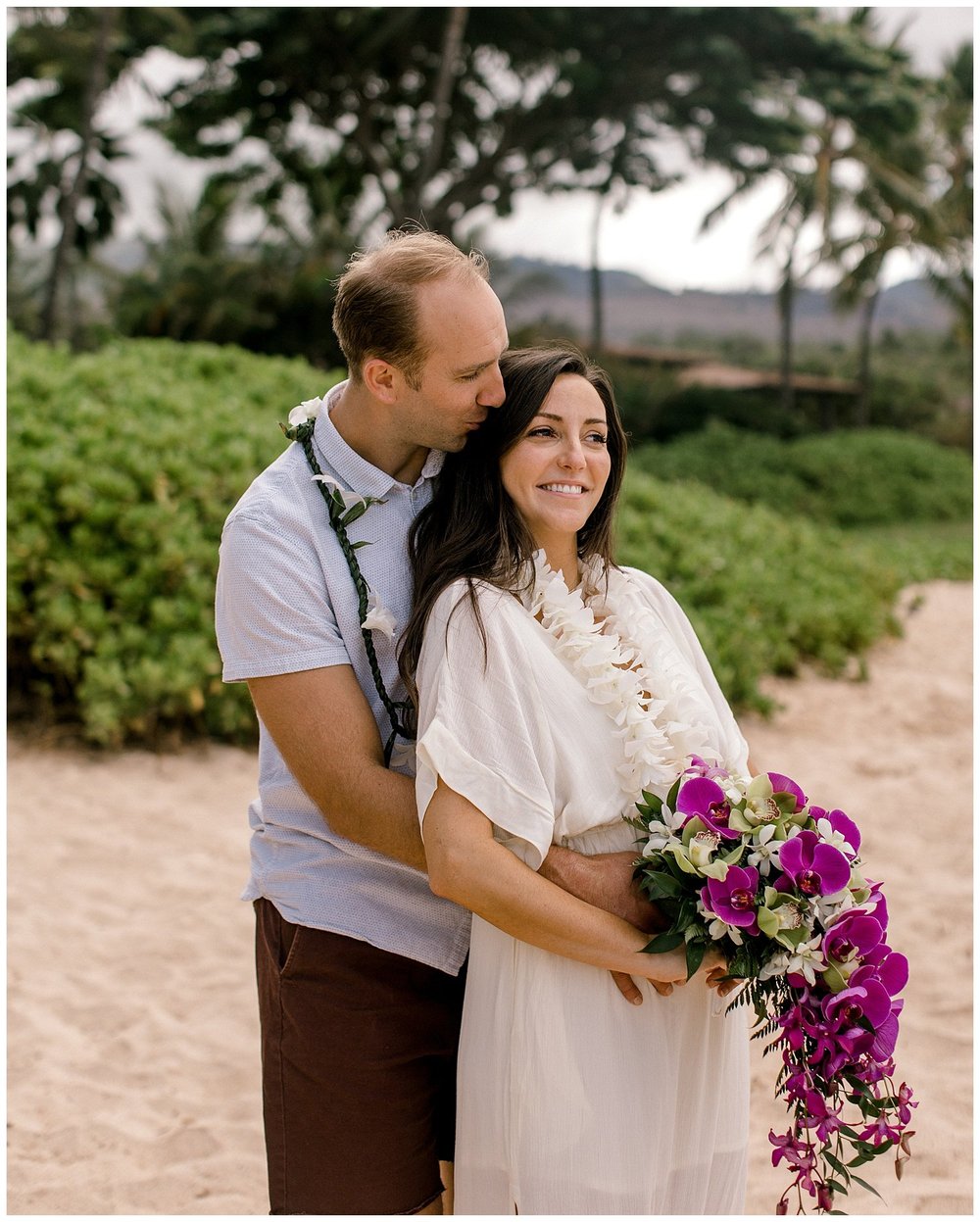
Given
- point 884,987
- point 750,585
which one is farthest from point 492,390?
point 750,585

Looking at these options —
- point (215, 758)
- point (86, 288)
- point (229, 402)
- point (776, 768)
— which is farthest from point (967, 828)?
point (86, 288)

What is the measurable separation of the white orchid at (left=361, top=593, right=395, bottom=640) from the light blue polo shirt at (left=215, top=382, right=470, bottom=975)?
21 millimetres

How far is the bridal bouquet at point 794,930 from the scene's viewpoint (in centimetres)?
200

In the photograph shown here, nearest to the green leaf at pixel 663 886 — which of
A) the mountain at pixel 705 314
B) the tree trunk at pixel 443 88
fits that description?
the tree trunk at pixel 443 88

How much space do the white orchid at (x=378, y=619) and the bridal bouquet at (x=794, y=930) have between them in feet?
1.96

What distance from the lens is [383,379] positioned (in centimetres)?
232

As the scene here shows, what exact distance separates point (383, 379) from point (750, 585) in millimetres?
8133

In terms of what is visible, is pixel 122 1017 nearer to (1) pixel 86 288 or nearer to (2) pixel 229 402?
(2) pixel 229 402

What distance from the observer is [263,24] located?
23234 mm

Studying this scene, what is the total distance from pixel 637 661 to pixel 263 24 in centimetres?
2474

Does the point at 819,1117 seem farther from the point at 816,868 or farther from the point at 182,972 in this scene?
the point at 182,972

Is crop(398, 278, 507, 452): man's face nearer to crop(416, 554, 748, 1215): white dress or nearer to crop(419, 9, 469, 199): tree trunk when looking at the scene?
crop(416, 554, 748, 1215): white dress

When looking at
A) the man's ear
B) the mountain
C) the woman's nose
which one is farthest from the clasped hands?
the mountain

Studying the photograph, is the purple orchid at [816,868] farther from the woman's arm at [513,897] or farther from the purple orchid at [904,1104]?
the purple orchid at [904,1104]
